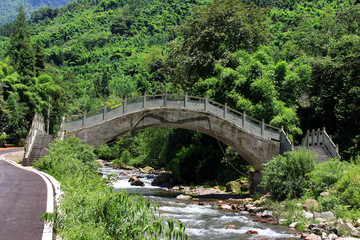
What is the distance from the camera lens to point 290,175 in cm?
2223

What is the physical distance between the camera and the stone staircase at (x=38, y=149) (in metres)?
22.8

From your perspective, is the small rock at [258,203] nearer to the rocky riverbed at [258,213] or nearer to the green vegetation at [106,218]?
the rocky riverbed at [258,213]

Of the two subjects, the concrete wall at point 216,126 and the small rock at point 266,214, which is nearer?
the small rock at point 266,214

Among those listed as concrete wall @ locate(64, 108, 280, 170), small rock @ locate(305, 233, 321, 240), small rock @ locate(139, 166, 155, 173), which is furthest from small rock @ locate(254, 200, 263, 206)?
small rock @ locate(139, 166, 155, 173)

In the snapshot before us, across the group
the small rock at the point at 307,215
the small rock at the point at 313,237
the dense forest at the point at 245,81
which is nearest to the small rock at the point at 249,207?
the small rock at the point at 307,215

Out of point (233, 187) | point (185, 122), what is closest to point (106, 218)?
point (185, 122)

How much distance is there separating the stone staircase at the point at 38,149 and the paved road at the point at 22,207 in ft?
22.5

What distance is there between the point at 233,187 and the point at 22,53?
44536 mm

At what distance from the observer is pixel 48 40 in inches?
7653

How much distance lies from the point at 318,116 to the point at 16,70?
148 feet

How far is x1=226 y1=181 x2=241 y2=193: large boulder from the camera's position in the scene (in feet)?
101

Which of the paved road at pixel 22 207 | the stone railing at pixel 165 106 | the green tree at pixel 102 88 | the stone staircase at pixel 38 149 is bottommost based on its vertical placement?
the paved road at pixel 22 207

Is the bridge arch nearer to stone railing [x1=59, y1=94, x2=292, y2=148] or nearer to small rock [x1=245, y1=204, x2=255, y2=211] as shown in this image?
stone railing [x1=59, y1=94, x2=292, y2=148]

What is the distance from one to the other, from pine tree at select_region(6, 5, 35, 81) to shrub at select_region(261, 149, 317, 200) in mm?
45110
